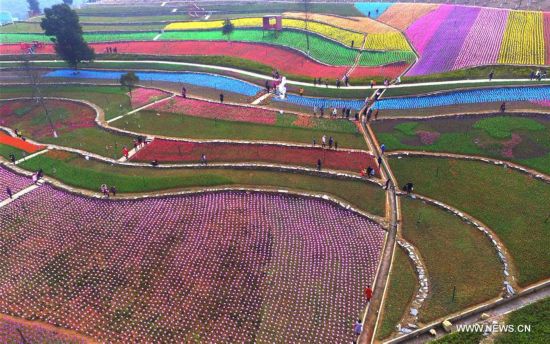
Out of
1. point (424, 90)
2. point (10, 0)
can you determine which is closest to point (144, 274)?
point (424, 90)

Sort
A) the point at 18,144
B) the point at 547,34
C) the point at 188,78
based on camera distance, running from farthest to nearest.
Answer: the point at 188,78, the point at 547,34, the point at 18,144

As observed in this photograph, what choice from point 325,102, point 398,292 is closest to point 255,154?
point 325,102

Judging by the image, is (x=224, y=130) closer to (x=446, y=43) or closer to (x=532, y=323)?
(x=532, y=323)

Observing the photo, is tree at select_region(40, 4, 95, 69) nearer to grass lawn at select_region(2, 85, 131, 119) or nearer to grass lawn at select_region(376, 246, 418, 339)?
grass lawn at select_region(2, 85, 131, 119)

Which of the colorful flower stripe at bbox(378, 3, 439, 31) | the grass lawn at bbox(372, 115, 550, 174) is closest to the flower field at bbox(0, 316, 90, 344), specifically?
the grass lawn at bbox(372, 115, 550, 174)

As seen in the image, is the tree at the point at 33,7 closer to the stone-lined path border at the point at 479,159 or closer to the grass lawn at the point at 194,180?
the grass lawn at the point at 194,180

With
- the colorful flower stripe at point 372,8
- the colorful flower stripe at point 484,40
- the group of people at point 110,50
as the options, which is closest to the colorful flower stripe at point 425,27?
the colorful flower stripe at point 484,40
